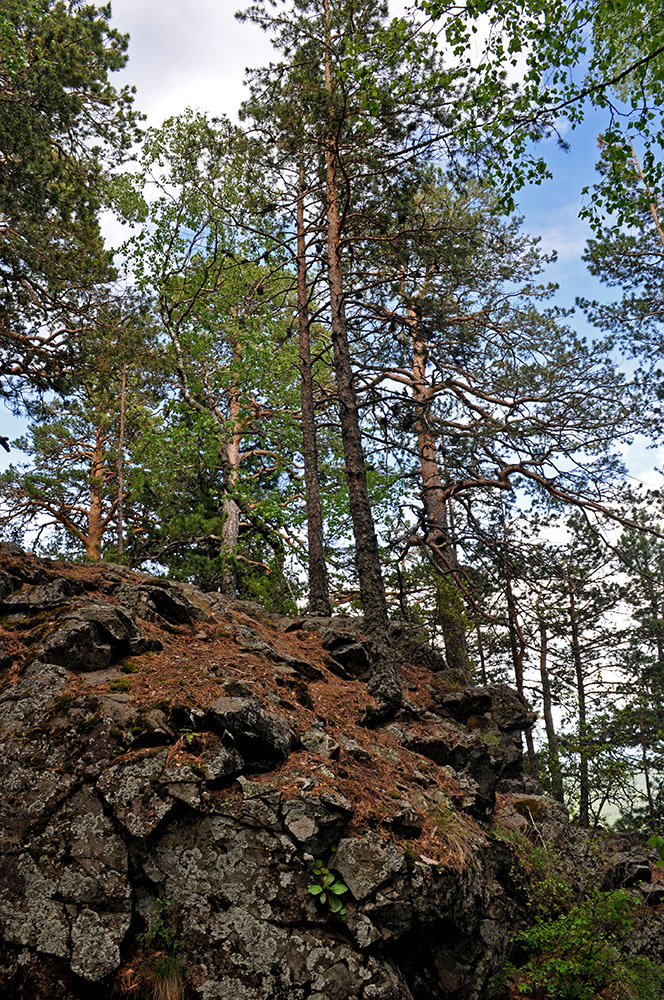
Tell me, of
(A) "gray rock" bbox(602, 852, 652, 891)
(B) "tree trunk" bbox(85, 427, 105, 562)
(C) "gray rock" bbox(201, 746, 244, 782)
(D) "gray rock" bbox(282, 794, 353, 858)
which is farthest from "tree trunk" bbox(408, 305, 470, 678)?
(B) "tree trunk" bbox(85, 427, 105, 562)

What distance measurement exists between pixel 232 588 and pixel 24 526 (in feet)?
31.9

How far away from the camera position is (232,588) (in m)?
14.7

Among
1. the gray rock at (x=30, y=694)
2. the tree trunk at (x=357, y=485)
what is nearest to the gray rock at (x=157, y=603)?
the gray rock at (x=30, y=694)

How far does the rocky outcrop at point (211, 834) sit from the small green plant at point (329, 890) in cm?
4

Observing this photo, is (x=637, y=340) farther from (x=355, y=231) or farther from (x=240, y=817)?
(x=240, y=817)

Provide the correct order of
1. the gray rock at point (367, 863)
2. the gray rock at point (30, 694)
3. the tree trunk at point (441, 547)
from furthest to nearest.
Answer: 1. the tree trunk at point (441, 547)
2. the gray rock at point (30, 694)
3. the gray rock at point (367, 863)

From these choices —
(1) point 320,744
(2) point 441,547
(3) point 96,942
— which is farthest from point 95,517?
(3) point 96,942

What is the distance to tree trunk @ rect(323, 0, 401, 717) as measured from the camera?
8211mm

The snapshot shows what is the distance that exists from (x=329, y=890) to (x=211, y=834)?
103 centimetres

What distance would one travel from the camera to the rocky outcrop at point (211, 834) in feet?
13.9

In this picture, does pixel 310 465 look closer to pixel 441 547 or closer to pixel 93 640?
pixel 441 547

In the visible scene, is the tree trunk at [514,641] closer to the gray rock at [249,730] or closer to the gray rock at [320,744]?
the gray rock at [320,744]

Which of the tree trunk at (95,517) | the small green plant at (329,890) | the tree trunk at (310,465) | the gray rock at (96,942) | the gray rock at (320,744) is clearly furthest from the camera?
the tree trunk at (95,517)

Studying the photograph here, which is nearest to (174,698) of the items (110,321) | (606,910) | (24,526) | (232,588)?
(606,910)
